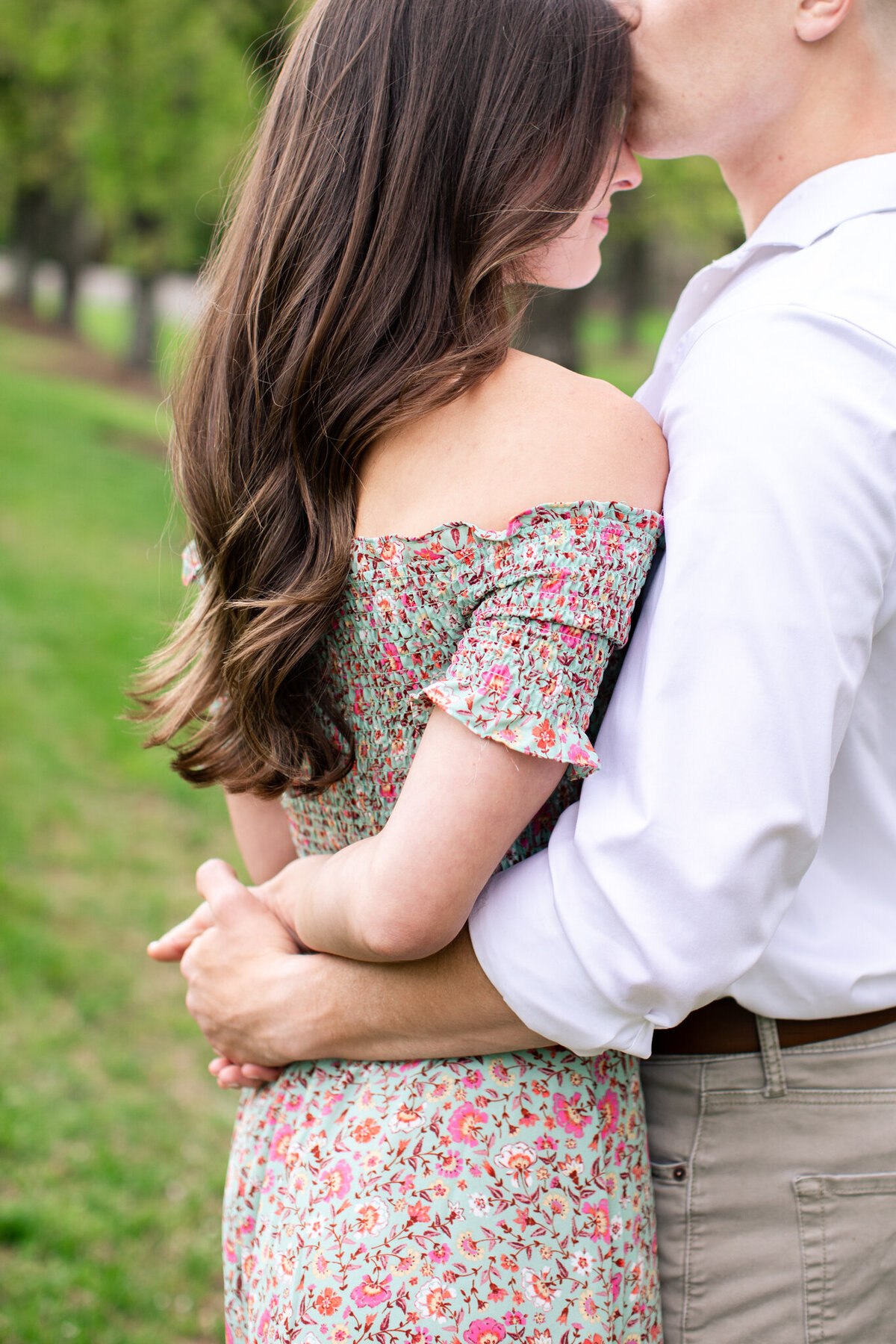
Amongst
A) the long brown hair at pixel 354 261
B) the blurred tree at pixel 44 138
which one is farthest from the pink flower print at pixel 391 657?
the blurred tree at pixel 44 138

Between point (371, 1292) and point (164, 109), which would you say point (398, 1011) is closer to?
point (371, 1292)

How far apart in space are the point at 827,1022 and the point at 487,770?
0.65 metres

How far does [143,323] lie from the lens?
21531 mm

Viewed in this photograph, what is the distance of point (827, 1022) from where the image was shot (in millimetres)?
1632

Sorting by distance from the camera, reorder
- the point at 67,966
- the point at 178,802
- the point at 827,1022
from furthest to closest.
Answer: the point at 178,802 < the point at 67,966 < the point at 827,1022

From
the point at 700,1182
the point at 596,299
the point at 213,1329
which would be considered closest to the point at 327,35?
the point at 700,1182

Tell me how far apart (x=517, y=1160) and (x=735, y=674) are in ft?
2.26

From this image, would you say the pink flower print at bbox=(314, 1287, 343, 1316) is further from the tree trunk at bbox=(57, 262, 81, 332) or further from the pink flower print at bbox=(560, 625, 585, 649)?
the tree trunk at bbox=(57, 262, 81, 332)

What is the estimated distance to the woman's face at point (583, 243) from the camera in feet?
5.35

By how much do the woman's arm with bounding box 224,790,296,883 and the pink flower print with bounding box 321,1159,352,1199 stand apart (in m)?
0.64

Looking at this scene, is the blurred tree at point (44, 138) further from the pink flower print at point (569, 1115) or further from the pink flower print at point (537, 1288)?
the pink flower print at point (537, 1288)

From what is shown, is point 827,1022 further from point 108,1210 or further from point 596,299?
point 596,299

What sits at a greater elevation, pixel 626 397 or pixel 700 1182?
pixel 626 397

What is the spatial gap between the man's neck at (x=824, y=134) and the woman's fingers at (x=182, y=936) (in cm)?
148
